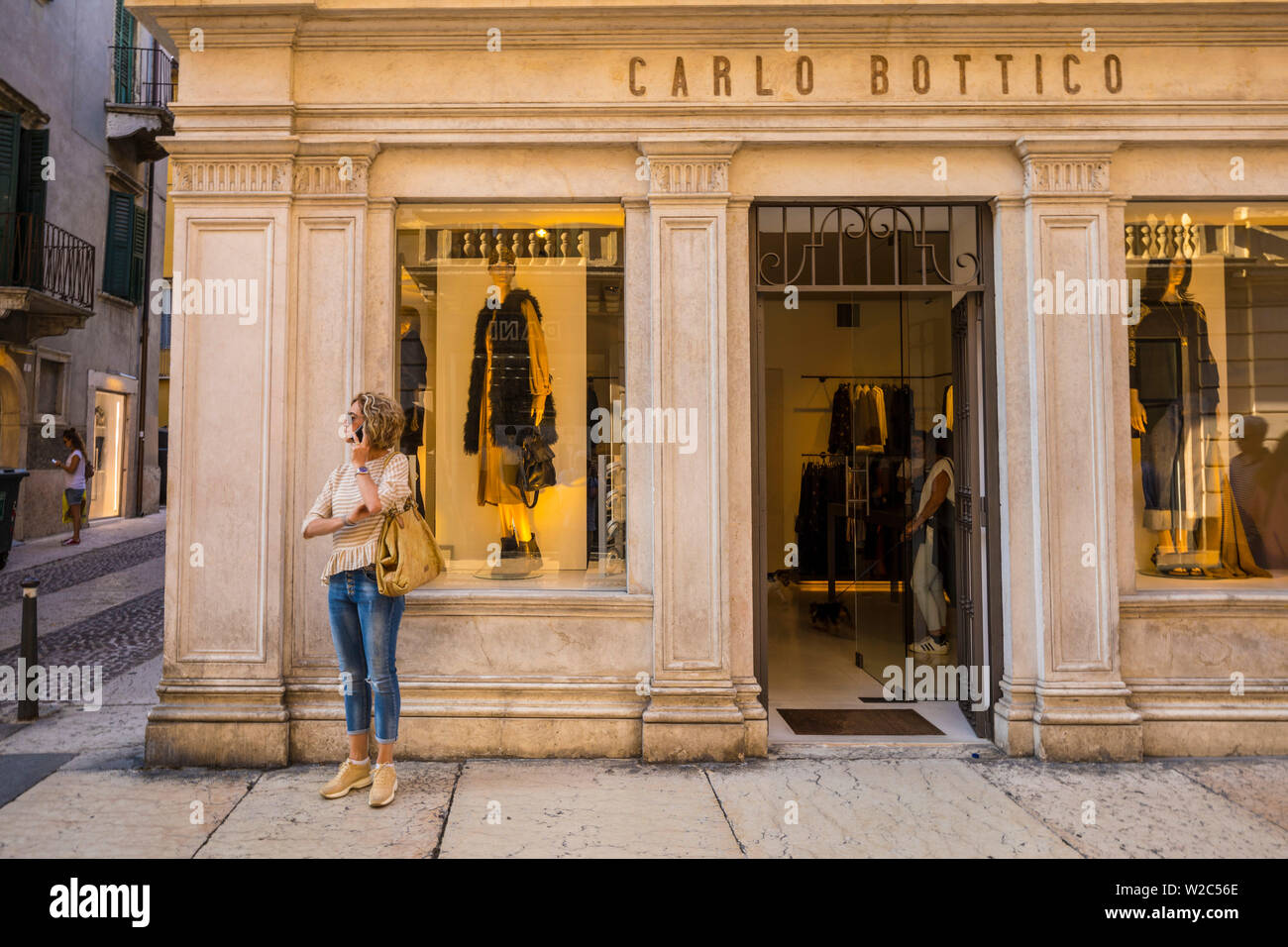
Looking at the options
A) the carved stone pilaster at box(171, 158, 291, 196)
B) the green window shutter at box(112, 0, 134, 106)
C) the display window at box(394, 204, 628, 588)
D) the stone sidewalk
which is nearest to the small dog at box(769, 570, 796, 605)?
the stone sidewalk

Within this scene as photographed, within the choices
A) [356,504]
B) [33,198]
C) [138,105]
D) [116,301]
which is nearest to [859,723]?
[356,504]

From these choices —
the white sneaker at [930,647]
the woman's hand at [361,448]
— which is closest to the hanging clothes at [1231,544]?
the white sneaker at [930,647]

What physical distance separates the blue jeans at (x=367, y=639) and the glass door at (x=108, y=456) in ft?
59.9

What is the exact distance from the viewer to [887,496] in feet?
28.9

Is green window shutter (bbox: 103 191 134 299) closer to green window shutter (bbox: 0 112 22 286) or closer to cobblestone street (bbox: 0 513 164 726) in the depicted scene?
green window shutter (bbox: 0 112 22 286)

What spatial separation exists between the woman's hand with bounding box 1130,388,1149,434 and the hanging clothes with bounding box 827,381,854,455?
379 centimetres

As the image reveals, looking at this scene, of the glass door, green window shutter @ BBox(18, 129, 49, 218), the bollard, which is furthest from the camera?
the glass door

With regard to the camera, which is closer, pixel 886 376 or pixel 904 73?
pixel 904 73

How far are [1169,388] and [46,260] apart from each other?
17.8m

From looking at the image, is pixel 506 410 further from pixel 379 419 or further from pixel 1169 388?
pixel 1169 388

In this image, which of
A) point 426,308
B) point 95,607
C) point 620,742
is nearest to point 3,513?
point 95,607

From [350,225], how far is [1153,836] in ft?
19.0

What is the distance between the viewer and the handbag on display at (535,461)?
19.8ft

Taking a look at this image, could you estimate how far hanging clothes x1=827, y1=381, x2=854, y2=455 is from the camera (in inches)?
379
